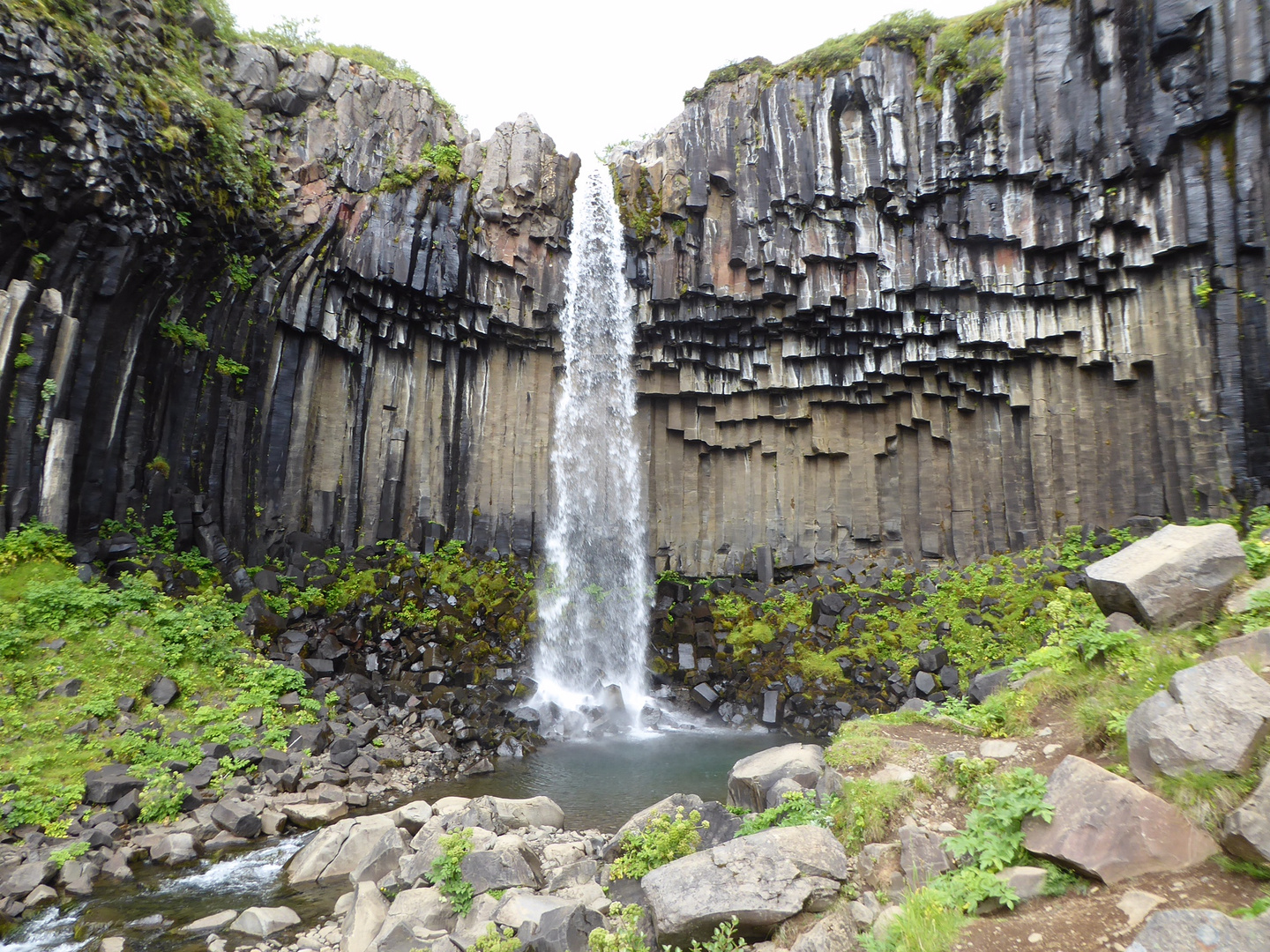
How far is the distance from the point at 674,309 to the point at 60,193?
12818 mm

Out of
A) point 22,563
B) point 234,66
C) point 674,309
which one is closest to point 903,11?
point 674,309

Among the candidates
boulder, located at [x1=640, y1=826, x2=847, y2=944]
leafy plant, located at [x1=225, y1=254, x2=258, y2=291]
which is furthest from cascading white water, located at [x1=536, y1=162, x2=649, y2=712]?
boulder, located at [x1=640, y1=826, x2=847, y2=944]

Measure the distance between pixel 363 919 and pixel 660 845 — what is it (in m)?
2.53

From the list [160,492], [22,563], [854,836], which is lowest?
[854,836]

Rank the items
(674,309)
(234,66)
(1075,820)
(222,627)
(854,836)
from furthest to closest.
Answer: (674,309), (234,66), (222,627), (854,836), (1075,820)

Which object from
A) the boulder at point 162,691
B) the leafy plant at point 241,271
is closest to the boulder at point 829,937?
the boulder at point 162,691

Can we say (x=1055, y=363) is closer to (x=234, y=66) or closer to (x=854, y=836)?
(x=854, y=836)

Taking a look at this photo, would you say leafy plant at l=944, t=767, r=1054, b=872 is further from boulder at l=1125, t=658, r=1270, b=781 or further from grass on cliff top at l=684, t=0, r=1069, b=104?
grass on cliff top at l=684, t=0, r=1069, b=104

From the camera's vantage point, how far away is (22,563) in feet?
35.2

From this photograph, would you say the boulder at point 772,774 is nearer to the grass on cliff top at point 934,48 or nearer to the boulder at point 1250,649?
the boulder at point 1250,649

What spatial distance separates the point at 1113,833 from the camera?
133 inches

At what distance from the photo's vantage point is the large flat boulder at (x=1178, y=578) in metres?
4.95

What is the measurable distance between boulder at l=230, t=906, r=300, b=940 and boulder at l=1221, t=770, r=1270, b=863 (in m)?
6.93

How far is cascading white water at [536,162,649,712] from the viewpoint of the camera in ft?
59.8
